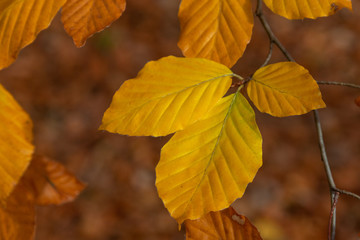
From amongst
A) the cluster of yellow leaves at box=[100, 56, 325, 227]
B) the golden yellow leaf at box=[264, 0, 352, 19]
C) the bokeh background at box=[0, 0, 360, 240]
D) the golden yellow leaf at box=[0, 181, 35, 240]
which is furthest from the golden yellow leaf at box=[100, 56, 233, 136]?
the bokeh background at box=[0, 0, 360, 240]

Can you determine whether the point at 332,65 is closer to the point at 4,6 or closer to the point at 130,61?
the point at 130,61

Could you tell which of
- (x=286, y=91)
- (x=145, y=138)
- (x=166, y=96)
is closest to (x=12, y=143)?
(x=166, y=96)

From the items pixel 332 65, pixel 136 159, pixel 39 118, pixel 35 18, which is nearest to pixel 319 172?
pixel 332 65

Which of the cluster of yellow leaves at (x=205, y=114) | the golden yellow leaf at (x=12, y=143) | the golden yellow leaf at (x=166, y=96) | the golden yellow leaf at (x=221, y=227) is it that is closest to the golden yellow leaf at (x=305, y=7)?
the cluster of yellow leaves at (x=205, y=114)

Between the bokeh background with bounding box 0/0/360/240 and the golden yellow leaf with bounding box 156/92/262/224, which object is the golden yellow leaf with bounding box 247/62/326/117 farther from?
the bokeh background with bounding box 0/0/360/240

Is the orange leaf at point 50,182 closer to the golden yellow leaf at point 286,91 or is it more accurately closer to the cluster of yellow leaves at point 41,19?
the cluster of yellow leaves at point 41,19

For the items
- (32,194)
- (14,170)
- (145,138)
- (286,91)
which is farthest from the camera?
(145,138)

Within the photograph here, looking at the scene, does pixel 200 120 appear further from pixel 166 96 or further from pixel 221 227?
pixel 221 227
